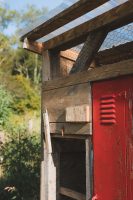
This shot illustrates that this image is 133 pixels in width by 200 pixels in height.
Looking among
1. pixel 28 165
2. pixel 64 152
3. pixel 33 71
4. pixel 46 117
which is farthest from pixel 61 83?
pixel 33 71

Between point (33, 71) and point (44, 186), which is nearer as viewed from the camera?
point (44, 186)

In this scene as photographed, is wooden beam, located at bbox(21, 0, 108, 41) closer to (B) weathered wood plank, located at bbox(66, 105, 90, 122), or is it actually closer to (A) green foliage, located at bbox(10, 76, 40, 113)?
(B) weathered wood plank, located at bbox(66, 105, 90, 122)

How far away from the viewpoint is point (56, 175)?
4.08 m

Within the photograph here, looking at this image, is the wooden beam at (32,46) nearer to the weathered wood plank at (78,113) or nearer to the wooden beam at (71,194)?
the weathered wood plank at (78,113)

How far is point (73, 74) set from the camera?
3.64m

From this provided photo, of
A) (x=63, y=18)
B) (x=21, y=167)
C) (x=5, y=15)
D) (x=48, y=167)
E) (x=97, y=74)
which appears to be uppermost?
(x=5, y=15)

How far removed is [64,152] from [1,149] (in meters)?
3.51

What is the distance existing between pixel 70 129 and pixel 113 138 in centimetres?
65

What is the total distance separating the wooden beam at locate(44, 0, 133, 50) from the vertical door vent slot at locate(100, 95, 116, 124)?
689 mm

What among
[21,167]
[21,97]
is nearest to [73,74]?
[21,167]

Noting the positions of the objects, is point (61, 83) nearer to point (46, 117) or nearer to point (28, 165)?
point (46, 117)

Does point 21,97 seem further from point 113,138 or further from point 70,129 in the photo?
point 113,138

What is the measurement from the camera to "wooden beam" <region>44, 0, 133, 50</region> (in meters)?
3.16

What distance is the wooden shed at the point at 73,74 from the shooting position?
10.9ft
